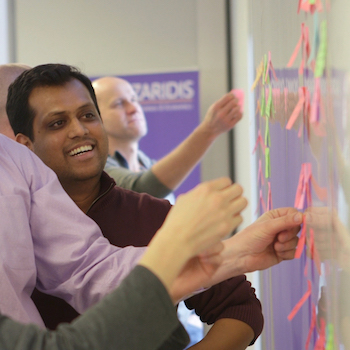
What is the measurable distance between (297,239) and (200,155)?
4.83ft

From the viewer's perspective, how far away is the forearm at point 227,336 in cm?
119

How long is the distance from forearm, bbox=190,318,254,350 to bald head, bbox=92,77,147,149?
78.3 inches

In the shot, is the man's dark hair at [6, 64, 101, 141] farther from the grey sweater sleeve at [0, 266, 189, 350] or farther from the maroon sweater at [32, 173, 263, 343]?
the grey sweater sleeve at [0, 266, 189, 350]

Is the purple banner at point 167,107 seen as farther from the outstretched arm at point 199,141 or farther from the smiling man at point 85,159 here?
the smiling man at point 85,159

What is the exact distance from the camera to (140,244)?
1304 mm

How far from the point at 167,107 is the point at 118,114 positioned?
3.15ft

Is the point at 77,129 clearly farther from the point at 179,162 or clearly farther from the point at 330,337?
the point at 179,162

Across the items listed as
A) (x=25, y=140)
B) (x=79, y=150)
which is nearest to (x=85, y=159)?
(x=79, y=150)

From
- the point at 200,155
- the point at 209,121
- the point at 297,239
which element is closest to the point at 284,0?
the point at 297,239

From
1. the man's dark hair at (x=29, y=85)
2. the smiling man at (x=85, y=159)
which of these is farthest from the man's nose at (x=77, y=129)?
the man's dark hair at (x=29, y=85)

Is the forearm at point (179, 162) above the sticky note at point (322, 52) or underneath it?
underneath

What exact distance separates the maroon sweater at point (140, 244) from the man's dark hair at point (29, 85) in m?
0.26

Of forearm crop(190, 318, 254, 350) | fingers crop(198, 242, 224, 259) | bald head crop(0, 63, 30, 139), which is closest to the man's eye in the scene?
bald head crop(0, 63, 30, 139)

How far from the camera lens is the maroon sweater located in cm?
122
